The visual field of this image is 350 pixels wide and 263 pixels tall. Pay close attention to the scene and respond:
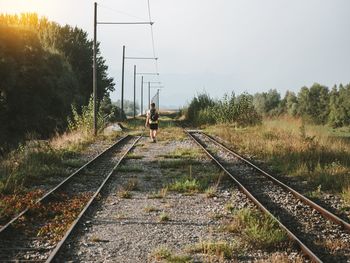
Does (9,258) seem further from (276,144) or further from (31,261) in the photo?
(276,144)

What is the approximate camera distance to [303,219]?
8.66m

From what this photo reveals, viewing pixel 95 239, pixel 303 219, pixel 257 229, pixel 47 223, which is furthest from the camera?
pixel 303 219

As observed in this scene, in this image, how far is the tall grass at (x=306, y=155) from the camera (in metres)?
12.7

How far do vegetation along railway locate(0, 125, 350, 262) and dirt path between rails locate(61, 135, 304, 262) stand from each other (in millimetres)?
299

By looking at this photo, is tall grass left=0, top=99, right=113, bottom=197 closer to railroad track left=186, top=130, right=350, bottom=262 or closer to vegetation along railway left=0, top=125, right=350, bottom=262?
vegetation along railway left=0, top=125, right=350, bottom=262

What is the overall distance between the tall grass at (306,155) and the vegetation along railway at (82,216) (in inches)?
56.1

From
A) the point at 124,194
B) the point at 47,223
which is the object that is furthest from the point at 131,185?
the point at 47,223

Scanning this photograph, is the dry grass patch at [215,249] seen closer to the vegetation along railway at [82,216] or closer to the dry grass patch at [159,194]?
the vegetation along railway at [82,216]

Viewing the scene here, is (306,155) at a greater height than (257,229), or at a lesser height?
greater

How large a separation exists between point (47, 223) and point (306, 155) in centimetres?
1093

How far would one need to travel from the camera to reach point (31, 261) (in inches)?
238

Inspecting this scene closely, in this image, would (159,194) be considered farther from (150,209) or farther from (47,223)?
(47,223)

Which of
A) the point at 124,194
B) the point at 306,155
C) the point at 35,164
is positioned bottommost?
the point at 124,194

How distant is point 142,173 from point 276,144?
8528mm
